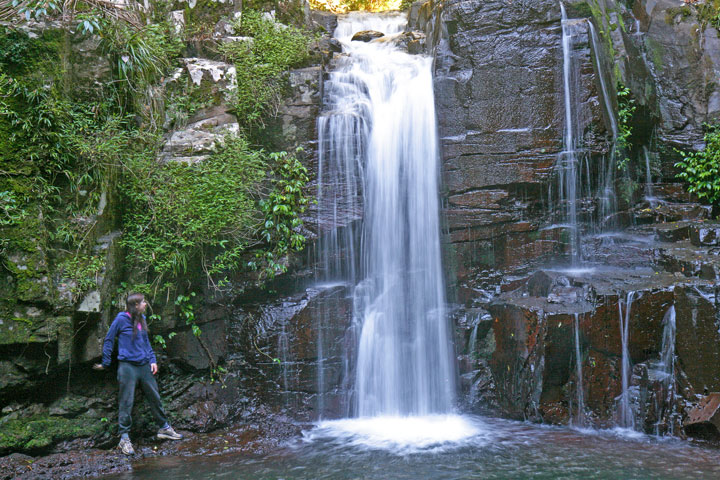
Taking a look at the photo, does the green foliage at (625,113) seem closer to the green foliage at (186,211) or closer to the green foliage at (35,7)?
the green foliage at (186,211)

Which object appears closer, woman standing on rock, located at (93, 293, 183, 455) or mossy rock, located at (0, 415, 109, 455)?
mossy rock, located at (0, 415, 109, 455)

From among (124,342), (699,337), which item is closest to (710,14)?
(699,337)

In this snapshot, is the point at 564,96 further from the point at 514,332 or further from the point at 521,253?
the point at 514,332

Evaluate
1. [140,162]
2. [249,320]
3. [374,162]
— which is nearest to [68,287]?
[140,162]

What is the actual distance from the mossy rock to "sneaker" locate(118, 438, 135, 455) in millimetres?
422

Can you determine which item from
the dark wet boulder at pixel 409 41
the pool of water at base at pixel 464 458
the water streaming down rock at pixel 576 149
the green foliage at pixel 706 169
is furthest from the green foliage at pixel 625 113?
the pool of water at base at pixel 464 458

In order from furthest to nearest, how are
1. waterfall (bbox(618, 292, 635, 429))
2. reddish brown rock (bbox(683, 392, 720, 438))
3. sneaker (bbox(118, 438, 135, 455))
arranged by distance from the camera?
1. waterfall (bbox(618, 292, 635, 429))
2. sneaker (bbox(118, 438, 135, 455))
3. reddish brown rock (bbox(683, 392, 720, 438))

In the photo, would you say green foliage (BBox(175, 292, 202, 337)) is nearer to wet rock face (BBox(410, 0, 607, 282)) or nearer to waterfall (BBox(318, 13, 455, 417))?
waterfall (BBox(318, 13, 455, 417))

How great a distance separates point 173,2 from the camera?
939 cm

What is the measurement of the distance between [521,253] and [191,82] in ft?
19.7

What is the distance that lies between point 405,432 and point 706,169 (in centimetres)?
710

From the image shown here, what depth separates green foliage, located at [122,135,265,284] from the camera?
700 centimetres

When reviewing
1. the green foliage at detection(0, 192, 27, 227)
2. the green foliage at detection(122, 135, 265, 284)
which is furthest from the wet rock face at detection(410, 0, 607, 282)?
the green foliage at detection(0, 192, 27, 227)

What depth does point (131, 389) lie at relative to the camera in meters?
6.36
